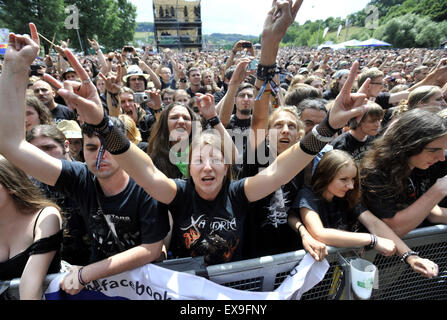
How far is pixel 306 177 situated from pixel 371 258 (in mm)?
759

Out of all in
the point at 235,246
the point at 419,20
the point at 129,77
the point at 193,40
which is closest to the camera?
the point at 235,246

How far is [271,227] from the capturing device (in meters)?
2.03

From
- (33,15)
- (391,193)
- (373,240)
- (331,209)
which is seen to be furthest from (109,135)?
(33,15)

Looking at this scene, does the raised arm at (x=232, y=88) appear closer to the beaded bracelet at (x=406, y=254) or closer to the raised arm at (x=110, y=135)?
the raised arm at (x=110, y=135)

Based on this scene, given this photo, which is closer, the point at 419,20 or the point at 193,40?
the point at 419,20

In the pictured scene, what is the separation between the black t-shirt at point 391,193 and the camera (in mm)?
1876

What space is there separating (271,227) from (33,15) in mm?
31189

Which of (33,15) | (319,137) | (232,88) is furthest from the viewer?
(33,15)

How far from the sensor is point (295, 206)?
6.25ft

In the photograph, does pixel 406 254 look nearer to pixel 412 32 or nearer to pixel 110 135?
pixel 110 135

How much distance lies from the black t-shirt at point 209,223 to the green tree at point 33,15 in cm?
2808

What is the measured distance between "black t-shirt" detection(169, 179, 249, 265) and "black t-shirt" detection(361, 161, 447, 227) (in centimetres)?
99
